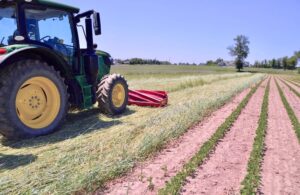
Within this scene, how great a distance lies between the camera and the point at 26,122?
5484mm

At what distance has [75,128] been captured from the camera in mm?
6332

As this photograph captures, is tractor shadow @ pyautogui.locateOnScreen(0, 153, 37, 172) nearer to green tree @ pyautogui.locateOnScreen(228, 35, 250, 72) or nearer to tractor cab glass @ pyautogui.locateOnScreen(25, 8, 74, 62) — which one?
tractor cab glass @ pyautogui.locateOnScreen(25, 8, 74, 62)

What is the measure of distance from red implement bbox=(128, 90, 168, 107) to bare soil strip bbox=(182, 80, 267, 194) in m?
2.87

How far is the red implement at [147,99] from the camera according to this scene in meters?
9.38

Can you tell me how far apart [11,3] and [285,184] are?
5302mm

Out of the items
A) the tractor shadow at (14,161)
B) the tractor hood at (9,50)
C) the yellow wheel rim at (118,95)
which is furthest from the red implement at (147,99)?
the tractor shadow at (14,161)

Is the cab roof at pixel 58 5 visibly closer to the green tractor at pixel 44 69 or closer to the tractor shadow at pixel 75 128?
the green tractor at pixel 44 69

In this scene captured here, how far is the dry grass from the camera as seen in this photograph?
3643 mm

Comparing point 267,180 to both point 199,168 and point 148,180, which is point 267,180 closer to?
point 199,168

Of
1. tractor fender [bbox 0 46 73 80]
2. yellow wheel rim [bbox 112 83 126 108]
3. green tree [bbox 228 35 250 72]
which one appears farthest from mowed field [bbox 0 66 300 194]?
green tree [bbox 228 35 250 72]

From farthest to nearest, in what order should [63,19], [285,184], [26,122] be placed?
1. [63,19]
2. [26,122]
3. [285,184]

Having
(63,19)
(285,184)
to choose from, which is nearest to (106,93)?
(63,19)

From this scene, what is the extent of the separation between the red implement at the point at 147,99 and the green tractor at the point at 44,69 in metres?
1.65

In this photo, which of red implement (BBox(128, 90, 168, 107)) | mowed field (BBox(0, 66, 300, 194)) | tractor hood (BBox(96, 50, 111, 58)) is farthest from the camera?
red implement (BBox(128, 90, 168, 107))
